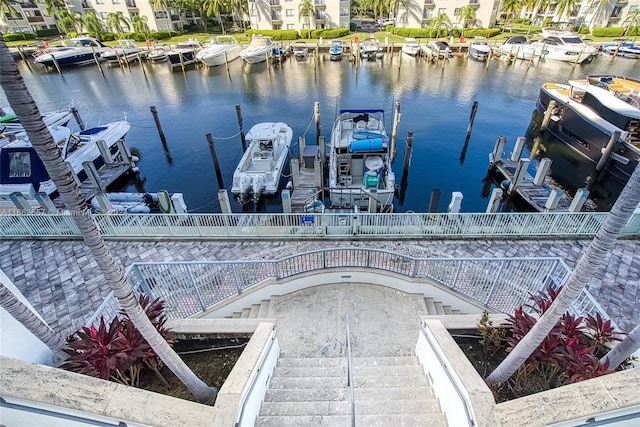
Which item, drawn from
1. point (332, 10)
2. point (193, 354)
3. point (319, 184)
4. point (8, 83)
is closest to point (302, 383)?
point (193, 354)

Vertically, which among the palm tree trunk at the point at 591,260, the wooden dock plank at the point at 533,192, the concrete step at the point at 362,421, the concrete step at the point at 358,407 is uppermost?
the palm tree trunk at the point at 591,260

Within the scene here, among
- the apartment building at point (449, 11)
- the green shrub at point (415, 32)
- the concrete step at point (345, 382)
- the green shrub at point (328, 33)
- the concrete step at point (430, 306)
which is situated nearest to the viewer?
the concrete step at point (345, 382)

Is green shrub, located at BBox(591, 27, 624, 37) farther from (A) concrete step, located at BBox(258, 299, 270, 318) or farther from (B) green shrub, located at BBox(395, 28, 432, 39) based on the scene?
(A) concrete step, located at BBox(258, 299, 270, 318)

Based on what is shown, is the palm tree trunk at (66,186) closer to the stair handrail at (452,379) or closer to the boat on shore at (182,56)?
the stair handrail at (452,379)

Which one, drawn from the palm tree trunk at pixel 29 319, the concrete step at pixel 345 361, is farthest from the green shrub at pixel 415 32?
the palm tree trunk at pixel 29 319

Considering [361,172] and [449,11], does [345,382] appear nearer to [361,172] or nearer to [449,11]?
[361,172]

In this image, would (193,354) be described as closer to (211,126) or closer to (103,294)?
(103,294)

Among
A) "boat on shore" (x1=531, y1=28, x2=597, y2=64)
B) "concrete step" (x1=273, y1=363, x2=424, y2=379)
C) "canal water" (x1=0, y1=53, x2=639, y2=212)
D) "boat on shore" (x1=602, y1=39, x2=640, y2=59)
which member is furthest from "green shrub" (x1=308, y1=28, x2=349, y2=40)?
"concrete step" (x1=273, y1=363, x2=424, y2=379)
